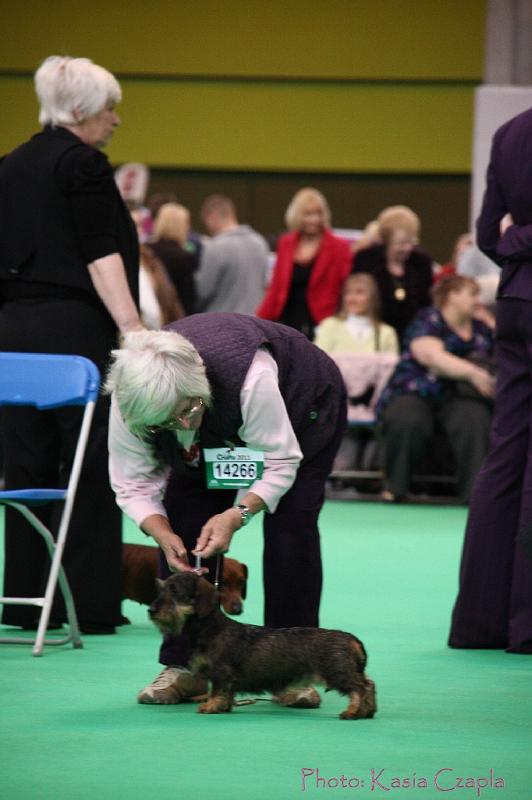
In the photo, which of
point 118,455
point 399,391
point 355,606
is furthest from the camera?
point 399,391

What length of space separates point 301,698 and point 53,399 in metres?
1.29

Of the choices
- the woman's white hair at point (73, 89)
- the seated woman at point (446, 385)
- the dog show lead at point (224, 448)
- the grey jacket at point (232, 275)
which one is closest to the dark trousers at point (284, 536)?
the dog show lead at point (224, 448)

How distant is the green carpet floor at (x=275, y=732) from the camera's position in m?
2.68

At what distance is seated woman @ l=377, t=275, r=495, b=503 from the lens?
8.68 metres

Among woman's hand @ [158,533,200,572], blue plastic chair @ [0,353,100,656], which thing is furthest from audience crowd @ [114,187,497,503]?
woman's hand @ [158,533,200,572]

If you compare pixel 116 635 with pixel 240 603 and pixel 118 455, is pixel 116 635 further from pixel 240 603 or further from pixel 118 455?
pixel 118 455

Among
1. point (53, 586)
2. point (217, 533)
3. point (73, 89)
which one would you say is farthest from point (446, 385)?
point (217, 533)

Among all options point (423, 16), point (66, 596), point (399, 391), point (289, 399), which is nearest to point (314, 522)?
point (289, 399)

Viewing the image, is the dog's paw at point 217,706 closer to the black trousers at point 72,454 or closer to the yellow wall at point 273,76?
the black trousers at point 72,454

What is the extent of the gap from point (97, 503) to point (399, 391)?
14.8 ft

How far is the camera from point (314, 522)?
3.62 metres

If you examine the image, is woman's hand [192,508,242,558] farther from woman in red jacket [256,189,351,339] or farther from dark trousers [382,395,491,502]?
woman in red jacket [256,189,351,339]

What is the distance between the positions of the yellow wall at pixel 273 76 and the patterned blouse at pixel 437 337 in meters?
8.86

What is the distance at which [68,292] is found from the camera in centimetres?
451
